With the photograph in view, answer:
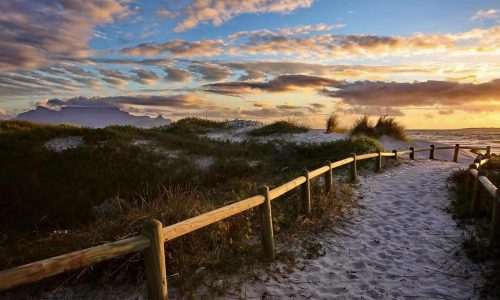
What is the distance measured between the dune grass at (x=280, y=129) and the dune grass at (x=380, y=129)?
12.4 feet

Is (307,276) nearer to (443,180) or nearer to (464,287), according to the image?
(464,287)

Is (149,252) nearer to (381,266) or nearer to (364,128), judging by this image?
(381,266)

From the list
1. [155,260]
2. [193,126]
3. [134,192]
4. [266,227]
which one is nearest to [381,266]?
[266,227]

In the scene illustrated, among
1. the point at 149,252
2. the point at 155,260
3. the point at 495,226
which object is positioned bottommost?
the point at 495,226

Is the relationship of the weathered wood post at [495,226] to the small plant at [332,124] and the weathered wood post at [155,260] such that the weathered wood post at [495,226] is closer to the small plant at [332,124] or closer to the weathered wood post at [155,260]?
the weathered wood post at [155,260]

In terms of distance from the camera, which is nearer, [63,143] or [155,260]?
[155,260]

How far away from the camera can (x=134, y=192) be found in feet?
46.8

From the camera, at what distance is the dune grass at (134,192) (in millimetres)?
6250

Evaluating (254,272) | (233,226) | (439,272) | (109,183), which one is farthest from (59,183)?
(439,272)

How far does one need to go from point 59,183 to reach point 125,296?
1195 cm

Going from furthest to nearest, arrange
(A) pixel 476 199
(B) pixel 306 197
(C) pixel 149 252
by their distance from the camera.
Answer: (A) pixel 476 199
(B) pixel 306 197
(C) pixel 149 252

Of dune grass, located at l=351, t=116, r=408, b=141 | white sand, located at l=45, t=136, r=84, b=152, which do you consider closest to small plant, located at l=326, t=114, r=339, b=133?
dune grass, located at l=351, t=116, r=408, b=141

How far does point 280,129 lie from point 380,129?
24.2ft

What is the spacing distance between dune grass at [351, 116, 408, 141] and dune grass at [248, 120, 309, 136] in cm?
378
